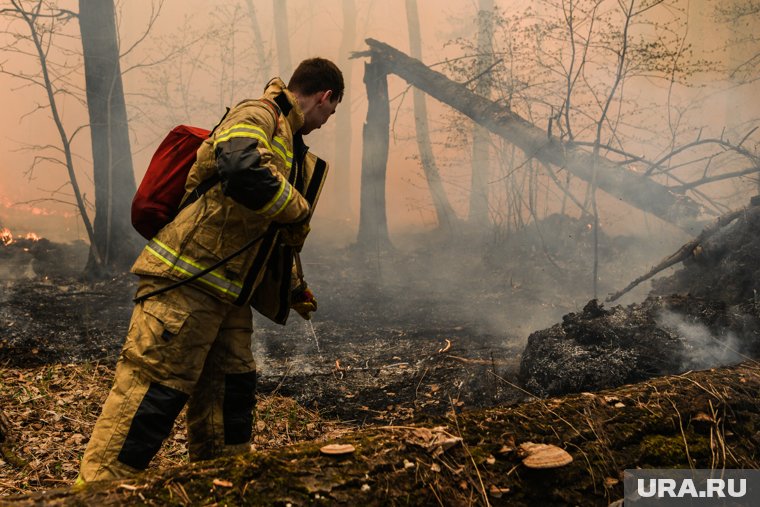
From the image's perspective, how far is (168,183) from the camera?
249 cm

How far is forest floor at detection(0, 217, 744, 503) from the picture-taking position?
3.73 metres

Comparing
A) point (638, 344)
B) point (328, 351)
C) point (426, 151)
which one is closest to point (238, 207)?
point (638, 344)

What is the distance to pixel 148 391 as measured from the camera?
7.29 feet

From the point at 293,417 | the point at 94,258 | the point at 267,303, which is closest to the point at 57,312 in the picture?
the point at 94,258

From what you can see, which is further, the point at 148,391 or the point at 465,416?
the point at 148,391

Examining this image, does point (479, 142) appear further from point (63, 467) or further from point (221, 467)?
point (221, 467)

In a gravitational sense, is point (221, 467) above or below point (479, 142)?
below

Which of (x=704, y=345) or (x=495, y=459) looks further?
(x=704, y=345)

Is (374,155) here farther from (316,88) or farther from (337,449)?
(337,449)

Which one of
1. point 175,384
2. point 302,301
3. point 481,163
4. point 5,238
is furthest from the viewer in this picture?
point 481,163

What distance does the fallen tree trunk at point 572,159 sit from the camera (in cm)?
741

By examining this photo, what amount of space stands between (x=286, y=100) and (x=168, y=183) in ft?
2.16

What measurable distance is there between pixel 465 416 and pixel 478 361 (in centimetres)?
266

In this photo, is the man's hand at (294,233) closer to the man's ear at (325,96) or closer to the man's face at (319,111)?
the man's face at (319,111)
